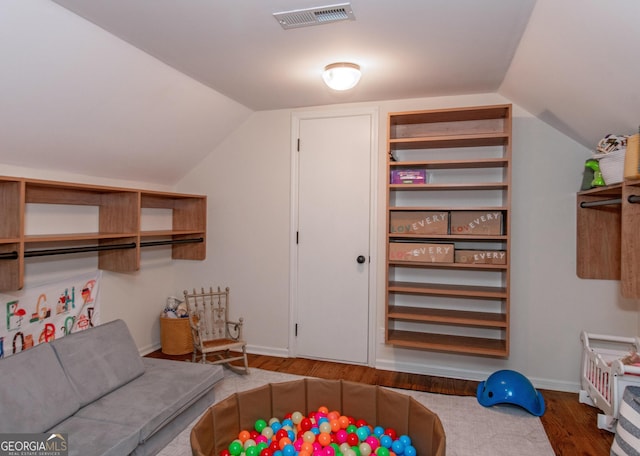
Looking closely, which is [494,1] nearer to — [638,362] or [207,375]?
[638,362]

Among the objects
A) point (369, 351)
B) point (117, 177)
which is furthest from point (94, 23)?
point (369, 351)

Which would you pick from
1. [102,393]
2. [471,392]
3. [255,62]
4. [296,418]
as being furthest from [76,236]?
[471,392]

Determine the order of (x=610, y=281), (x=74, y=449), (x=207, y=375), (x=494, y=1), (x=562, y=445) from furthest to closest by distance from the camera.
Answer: (x=610, y=281) < (x=207, y=375) < (x=562, y=445) < (x=494, y=1) < (x=74, y=449)

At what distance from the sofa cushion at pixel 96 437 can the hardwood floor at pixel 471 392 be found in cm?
164

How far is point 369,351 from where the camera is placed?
354 cm

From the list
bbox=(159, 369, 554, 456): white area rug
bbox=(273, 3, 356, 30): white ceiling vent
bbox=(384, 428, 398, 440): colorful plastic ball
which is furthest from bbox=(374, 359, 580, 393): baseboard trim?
bbox=(273, 3, 356, 30): white ceiling vent

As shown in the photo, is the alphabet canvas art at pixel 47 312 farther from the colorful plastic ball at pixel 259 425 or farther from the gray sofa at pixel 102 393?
the colorful plastic ball at pixel 259 425

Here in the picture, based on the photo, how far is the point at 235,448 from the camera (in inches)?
75.2

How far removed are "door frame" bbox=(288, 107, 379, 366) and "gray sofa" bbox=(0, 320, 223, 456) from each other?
3.77ft

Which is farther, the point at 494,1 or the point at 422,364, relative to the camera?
the point at 422,364

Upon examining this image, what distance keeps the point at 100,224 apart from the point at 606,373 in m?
3.79

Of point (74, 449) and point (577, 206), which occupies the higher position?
point (577, 206)

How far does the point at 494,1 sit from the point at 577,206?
183 cm

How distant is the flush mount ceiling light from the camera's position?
2650mm
